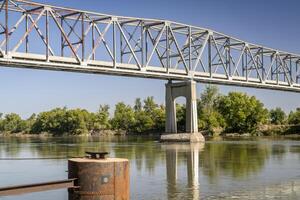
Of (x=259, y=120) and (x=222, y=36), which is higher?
(x=222, y=36)

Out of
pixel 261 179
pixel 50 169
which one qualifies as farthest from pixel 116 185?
pixel 50 169

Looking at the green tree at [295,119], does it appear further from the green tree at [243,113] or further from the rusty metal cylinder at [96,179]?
the rusty metal cylinder at [96,179]

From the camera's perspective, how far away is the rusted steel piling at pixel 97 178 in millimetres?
18688

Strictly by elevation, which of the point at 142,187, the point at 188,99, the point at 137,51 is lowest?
the point at 142,187

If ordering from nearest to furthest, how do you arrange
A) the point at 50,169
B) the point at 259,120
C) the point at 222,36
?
the point at 50,169, the point at 222,36, the point at 259,120

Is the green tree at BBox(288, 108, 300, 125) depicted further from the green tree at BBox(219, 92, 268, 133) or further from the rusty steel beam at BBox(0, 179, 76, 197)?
the rusty steel beam at BBox(0, 179, 76, 197)

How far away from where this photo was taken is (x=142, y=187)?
31.0 metres

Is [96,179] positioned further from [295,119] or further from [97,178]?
[295,119]

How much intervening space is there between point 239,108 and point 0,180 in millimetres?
147356

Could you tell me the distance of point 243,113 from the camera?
17412 centimetres

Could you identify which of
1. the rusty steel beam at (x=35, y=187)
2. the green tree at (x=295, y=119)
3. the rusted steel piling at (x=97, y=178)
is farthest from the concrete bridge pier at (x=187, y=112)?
the rusty steel beam at (x=35, y=187)

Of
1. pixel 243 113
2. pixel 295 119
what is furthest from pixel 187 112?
pixel 295 119

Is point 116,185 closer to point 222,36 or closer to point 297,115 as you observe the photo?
point 222,36

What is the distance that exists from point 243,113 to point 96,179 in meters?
159
